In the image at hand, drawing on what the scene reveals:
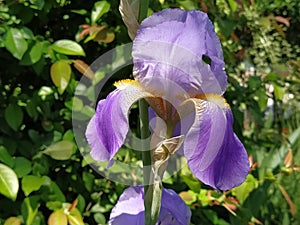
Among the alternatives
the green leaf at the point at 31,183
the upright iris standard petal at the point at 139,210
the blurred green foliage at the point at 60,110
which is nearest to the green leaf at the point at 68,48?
the blurred green foliage at the point at 60,110

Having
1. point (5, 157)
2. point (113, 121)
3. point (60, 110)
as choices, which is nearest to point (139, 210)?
point (113, 121)

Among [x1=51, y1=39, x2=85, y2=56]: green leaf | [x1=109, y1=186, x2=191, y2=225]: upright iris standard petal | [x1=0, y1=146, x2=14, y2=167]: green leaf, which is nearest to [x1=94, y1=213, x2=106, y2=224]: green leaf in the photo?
[x1=0, y1=146, x2=14, y2=167]: green leaf

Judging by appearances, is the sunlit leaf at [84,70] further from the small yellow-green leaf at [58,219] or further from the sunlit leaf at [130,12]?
the sunlit leaf at [130,12]

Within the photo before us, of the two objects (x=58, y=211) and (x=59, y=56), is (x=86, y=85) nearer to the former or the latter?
(x=59, y=56)

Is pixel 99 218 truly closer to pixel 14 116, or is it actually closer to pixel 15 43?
pixel 14 116

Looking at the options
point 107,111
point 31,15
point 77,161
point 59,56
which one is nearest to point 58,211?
point 77,161
